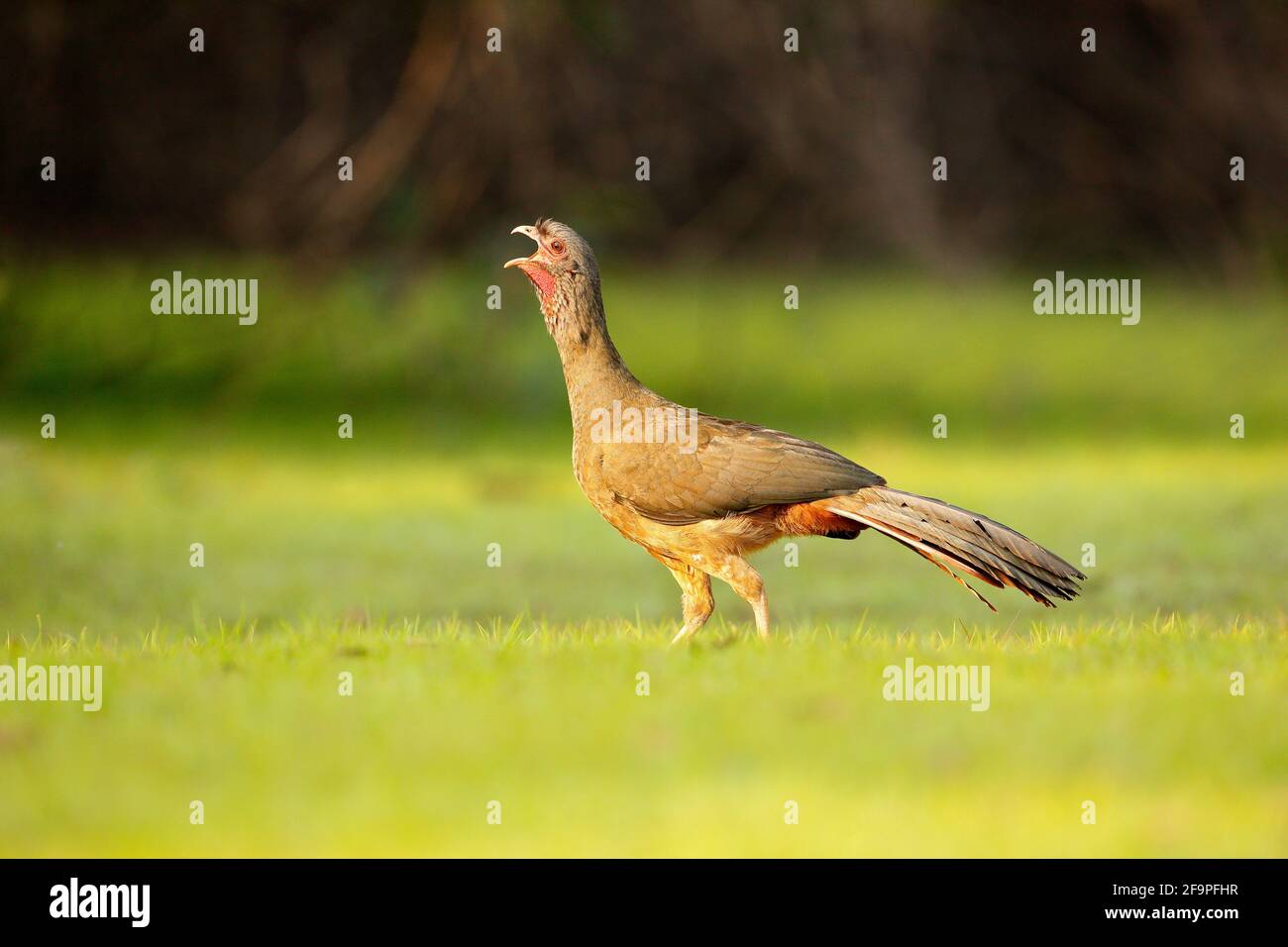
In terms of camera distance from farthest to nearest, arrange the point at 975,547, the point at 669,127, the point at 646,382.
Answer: the point at 669,127
the point at 646,382
the point at 975,547

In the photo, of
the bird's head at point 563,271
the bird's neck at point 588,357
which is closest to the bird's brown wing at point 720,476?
the bird's neck at point 588,357

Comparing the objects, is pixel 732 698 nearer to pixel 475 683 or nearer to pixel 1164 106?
pixel 475 683

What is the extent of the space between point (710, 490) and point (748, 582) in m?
0.44

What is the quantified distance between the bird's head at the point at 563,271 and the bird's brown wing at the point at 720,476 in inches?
29.7

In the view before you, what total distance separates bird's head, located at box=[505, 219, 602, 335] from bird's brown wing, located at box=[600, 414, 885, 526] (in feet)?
2.48

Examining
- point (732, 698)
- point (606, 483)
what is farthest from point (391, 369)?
point (732, 698)

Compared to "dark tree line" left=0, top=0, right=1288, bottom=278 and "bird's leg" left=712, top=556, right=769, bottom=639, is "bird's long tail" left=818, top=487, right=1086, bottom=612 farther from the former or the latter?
"dark tree line" left=0, top=0, right=1288, bottom=278

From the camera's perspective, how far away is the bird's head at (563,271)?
753cm

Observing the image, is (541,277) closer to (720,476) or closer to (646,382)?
(720,476)

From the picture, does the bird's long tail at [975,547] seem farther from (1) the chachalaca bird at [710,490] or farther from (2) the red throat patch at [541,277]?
(2) the red throat patch at [541,277]

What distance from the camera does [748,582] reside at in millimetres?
7129

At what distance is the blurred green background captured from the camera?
5250 millimetres

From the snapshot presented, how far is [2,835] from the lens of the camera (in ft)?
15.8

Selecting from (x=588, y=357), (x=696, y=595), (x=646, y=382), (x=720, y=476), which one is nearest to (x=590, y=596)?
(x=696, y=595)
